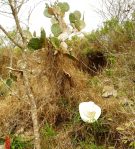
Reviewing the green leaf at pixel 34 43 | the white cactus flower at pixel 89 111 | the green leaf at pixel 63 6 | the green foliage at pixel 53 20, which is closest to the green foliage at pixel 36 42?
the green leaf at pixel 34 43

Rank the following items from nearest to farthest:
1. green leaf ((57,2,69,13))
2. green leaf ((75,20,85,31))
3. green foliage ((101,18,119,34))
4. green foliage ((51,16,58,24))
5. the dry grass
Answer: the dry grass
green leaf ((75,20,85,31))
green foliage ((51,16,58,24))
green leaf ((57,2,69,13))
green foliage ((101,18,119,34))

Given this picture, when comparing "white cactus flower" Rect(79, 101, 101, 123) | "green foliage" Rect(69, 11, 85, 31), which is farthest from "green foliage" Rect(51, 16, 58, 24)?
"white cactus flower" Rect(79, 101, 101, 123)

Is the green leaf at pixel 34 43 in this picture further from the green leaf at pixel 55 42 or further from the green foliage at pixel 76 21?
the green foliage at pixel 76 21

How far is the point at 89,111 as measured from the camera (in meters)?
4.90

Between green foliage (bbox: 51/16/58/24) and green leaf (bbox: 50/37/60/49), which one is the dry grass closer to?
green leaf (bbox: 50/37/60/49)

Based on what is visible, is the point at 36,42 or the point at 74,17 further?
the point at 74,17

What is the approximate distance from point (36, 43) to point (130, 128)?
1.43 m

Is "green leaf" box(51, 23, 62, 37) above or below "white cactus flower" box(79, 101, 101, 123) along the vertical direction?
above

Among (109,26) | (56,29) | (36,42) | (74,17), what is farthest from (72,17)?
(109,26)

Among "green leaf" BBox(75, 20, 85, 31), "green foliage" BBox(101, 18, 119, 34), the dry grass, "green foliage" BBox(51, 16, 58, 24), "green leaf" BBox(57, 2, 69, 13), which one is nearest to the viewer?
the dry grass

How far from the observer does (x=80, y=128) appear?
4.93 metres

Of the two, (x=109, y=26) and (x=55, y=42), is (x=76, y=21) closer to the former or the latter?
(x=55, y=42)

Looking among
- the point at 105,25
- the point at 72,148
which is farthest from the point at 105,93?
the point at 105,25

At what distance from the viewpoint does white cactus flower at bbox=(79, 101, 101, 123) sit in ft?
15.9
